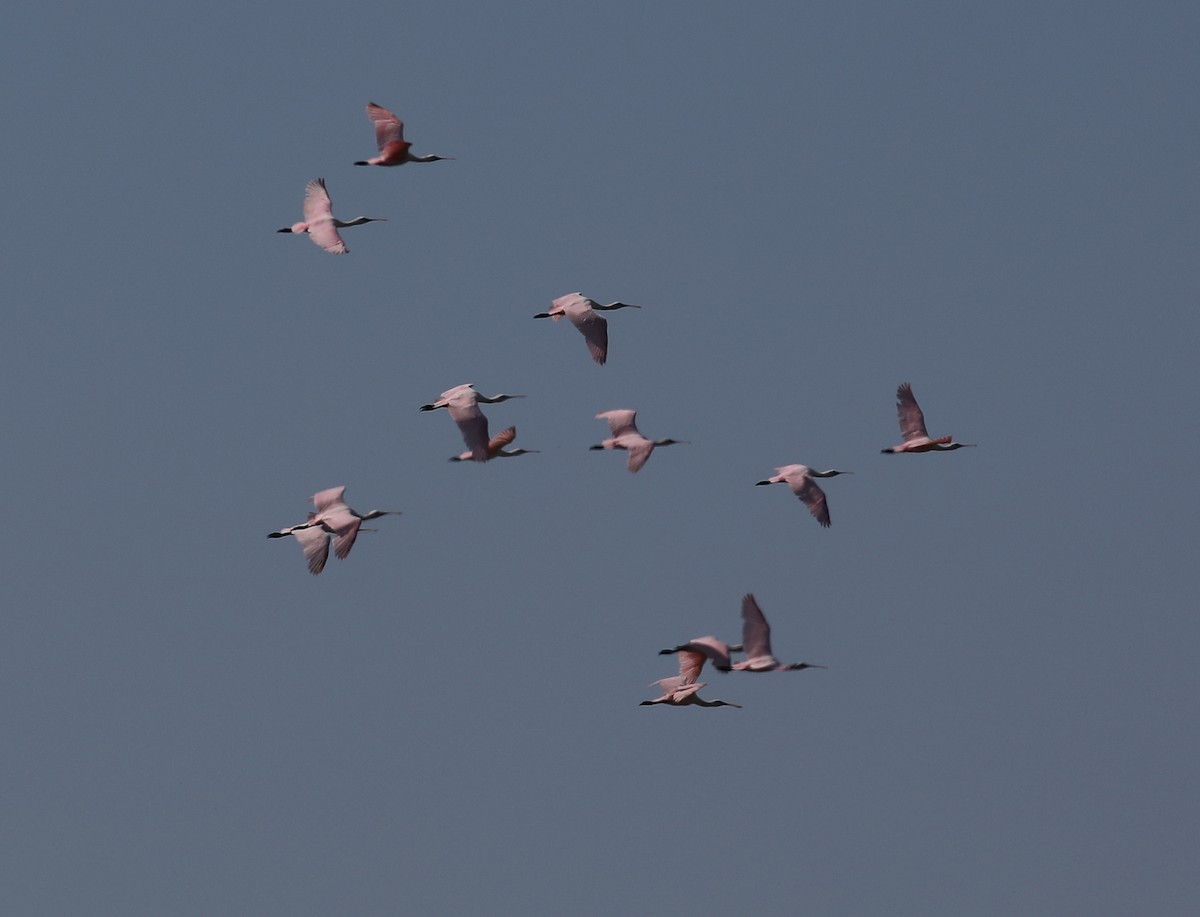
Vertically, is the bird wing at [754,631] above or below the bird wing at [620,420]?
below

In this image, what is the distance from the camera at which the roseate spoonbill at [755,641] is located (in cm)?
5388

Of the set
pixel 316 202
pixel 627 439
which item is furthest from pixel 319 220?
pixel 627 439

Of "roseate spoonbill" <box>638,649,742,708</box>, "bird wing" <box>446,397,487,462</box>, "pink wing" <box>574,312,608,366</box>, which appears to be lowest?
"roseate spoonbill" <box>638,649,742,708</box>

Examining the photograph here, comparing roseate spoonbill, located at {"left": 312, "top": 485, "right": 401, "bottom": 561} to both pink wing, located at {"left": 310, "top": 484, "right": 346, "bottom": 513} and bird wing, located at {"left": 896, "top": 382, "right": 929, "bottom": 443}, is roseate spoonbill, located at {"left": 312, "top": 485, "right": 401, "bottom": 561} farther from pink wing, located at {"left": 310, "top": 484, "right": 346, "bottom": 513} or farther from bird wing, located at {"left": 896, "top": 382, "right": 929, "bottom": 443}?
bird wing, located at {"left": 896, "top": 382, "right": 929, "bottom": 443}

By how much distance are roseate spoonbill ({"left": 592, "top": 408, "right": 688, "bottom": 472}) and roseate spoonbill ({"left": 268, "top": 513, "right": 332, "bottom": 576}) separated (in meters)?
7.41

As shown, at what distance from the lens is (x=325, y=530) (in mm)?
54188

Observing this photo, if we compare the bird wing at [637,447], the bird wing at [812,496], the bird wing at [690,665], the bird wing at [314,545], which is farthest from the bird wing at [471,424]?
the bird wing at [812,496]

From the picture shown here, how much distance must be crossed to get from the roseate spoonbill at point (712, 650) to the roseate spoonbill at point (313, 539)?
299 inches

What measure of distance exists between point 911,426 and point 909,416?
0.25 metres

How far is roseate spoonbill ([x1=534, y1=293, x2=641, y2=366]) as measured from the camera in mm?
52625

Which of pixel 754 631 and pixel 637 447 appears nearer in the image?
pixel 754 631

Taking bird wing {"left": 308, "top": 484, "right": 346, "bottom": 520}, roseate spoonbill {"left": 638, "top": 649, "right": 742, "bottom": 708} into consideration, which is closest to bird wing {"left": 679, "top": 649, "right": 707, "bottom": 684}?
roseate spoonbill {"left": 638, "top": 649, "right": 742, "bottom": 708}

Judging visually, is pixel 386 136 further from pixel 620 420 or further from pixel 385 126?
pixel 620 420

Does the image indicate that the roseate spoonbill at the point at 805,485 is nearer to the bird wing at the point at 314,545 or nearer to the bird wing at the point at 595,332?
the bird wing at the point at 595,332
